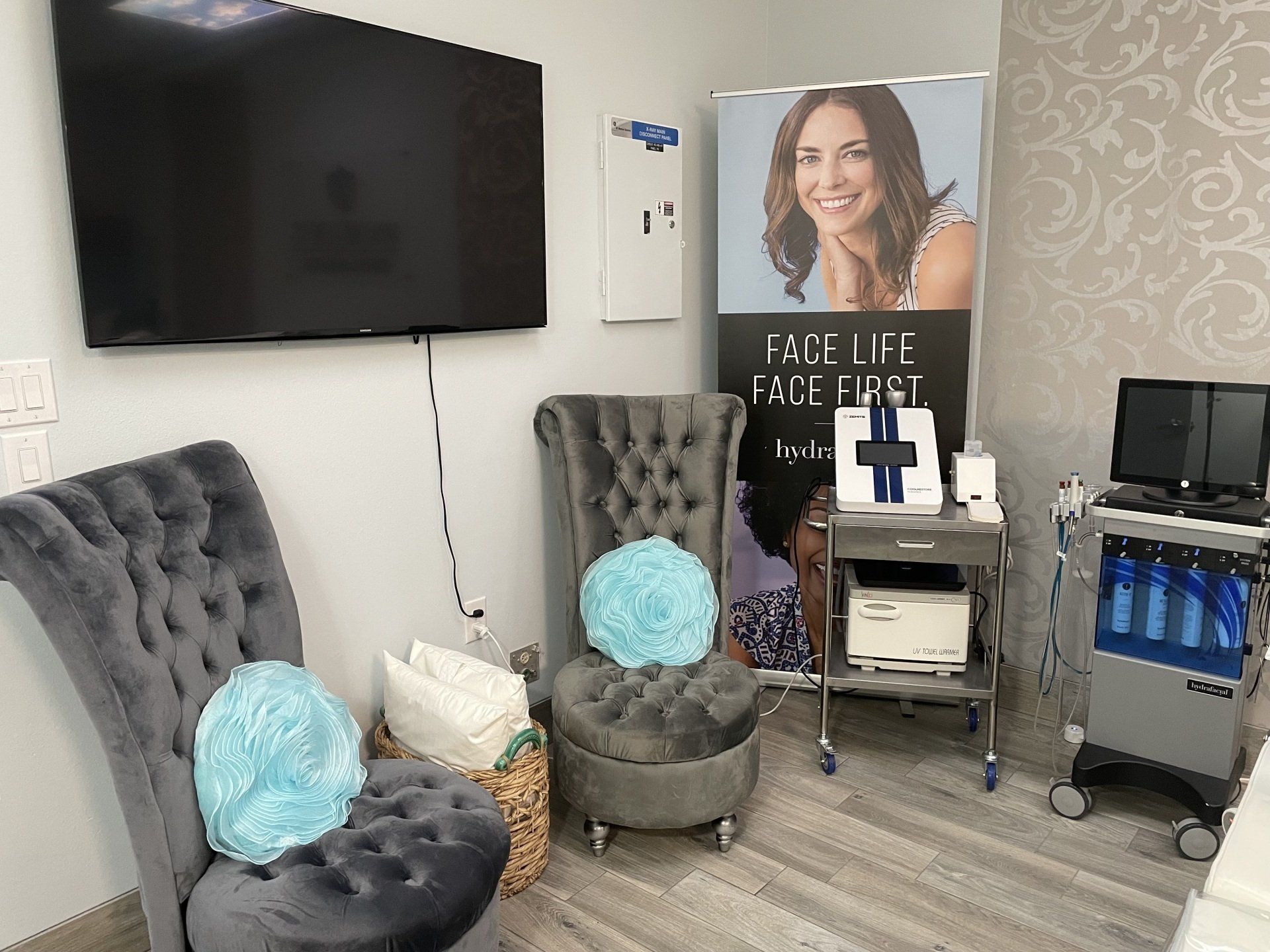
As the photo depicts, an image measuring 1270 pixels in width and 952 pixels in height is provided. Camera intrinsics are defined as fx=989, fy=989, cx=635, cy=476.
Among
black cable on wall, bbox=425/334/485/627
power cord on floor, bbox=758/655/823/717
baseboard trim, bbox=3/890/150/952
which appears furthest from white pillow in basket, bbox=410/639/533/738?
power cord on floor, bbox=758/655/823/717

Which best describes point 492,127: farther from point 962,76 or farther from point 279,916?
point 279,916

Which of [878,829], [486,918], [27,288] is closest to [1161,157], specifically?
[878,829]

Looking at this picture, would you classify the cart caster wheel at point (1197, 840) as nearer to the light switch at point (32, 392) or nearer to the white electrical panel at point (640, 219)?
the white electrical panel at point (640, 219)

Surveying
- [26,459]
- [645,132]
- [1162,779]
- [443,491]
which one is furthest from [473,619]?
[1162,779]

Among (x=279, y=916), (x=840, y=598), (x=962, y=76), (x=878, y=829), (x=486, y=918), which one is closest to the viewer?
(x=279, y=916)

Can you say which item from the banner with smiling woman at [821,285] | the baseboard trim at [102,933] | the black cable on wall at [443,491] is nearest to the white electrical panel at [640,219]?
the banner with smiling woman at [821,285]

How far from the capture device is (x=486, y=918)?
1780 millimetres

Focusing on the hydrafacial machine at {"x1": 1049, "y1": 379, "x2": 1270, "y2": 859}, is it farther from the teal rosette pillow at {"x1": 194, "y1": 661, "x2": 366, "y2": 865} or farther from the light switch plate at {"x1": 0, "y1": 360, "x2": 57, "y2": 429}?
the light switch plate at {"x1": 0, "y1": 360, "x2": 57, "y2": 429}

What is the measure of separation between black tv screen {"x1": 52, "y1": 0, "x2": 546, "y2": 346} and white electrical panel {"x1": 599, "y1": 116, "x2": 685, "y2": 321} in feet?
1.04

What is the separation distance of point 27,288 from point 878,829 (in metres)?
2.27

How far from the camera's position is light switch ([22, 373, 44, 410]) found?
1822 mm

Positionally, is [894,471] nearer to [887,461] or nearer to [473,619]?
[887,461]

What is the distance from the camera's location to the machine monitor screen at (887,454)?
280 cm

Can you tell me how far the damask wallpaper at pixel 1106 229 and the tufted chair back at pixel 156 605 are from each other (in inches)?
95.1
